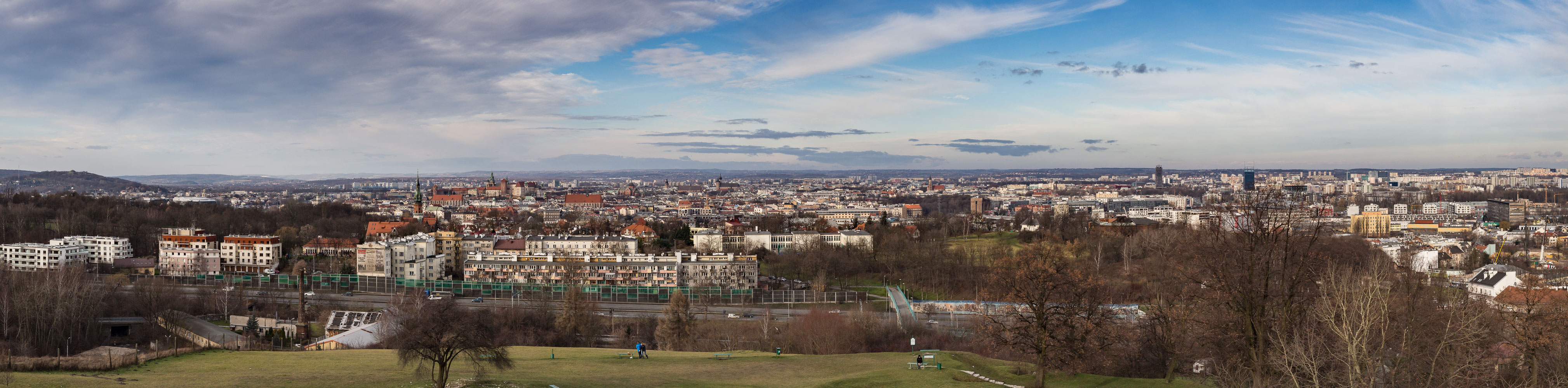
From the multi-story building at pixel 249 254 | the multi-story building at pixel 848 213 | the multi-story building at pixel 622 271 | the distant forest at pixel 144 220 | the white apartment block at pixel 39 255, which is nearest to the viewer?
the multi-story building at pixel 622 271

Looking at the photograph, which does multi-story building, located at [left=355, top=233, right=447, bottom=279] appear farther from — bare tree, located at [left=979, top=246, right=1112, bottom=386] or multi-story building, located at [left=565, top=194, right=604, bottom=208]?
multi-story building, located at [left=565, top=194, right=604, bottom=208]

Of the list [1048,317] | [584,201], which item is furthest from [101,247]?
[584,201]

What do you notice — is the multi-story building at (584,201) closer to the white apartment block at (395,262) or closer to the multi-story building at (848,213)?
the multi-story building at (848,213)

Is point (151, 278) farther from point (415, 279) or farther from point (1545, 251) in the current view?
point (1545, 251)

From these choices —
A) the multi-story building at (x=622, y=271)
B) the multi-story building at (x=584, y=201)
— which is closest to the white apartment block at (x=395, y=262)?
the multi-story building at (x=622, y=271)

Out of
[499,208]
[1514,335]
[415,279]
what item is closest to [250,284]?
[415,279]

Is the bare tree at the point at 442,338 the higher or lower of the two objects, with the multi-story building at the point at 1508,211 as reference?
higher

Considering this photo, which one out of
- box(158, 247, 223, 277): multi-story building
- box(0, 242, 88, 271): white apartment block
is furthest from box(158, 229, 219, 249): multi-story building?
box(0, 242, 88, 271): white apartment block
